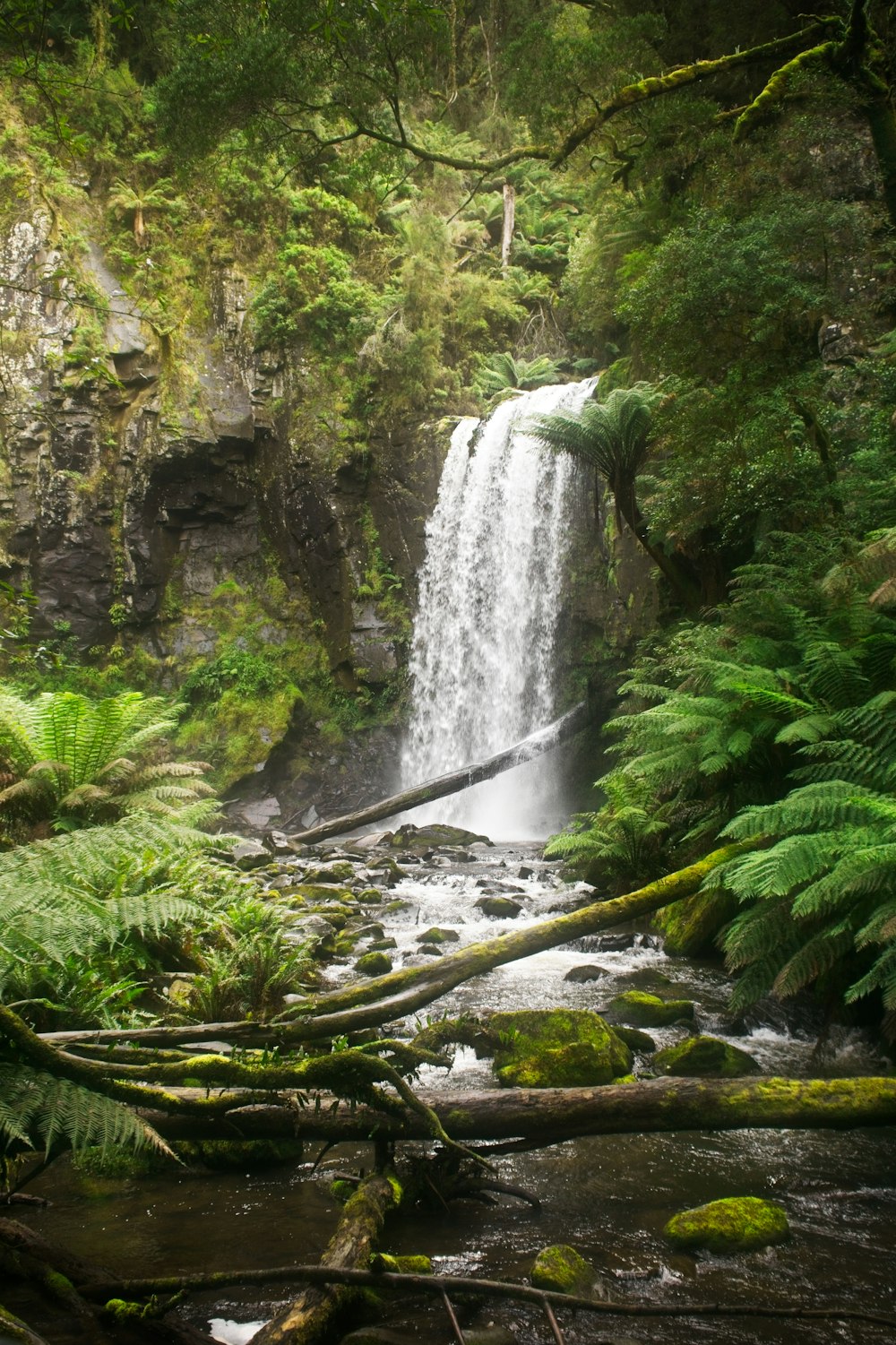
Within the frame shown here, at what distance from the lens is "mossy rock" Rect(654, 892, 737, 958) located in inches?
198

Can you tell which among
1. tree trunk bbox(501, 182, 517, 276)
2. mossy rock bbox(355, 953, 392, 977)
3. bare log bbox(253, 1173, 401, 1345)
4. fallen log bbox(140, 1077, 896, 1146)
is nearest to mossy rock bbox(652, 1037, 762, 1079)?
fallen log bbox(140, 1077, 896, 1146)

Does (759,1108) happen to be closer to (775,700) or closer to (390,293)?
(775,700)

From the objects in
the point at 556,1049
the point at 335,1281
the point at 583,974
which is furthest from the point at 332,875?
the point at 335,1281

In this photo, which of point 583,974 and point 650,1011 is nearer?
point 650,1011

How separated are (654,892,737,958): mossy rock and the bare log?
11.5 feet

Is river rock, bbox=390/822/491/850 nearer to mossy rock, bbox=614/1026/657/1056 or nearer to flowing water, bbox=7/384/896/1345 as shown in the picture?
flowing water, bbox=7/384/896/1345

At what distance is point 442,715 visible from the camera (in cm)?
1479

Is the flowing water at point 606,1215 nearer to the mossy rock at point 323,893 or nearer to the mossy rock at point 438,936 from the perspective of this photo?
the mossy rock at point 438,936

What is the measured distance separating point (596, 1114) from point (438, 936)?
3874 millimetres

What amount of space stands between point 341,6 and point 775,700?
626cm

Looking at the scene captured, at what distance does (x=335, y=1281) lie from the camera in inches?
62.7

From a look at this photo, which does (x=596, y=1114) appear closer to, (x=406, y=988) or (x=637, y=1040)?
(x=406, y=988)

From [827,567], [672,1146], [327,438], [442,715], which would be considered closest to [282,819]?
[442,715]

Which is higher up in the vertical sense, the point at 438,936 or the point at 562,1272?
the point at 562,1272
